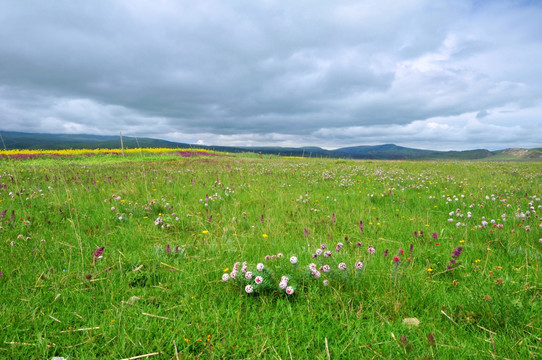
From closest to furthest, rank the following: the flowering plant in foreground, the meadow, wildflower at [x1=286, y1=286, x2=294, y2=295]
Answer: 1. the meadow
2. wildflower at [x1=286, y1=286, x2=294, y2=295]
3. the flowering plant in foreground

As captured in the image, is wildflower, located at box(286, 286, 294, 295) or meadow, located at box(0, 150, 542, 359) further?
wildflower, located at box(286, 286, 294, 295)

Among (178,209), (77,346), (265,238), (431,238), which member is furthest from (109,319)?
(431,238)

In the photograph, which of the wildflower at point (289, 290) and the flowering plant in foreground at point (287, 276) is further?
the flowering plant in foreground at point (287, 276)

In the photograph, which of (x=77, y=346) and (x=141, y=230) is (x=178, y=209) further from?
(x=77, y=346)

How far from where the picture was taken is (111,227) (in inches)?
182

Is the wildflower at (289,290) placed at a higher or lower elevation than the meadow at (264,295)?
higher

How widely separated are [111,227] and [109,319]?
9.63 ft

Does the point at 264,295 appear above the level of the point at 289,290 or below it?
below

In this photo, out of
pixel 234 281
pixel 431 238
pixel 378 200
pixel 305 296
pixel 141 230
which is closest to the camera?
pixel 305 296

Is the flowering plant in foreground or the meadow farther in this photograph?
the flowering plant in foreground

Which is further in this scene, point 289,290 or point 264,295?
point 264,295

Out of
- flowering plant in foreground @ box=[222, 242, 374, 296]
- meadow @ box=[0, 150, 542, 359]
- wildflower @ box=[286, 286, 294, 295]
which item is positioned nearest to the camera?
meadow @ box=[0, 150, 542, 359]

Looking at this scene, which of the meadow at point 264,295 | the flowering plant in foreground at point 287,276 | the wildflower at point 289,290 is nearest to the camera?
the meadow at point 264,295

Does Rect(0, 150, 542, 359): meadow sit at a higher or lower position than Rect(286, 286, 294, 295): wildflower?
lower
